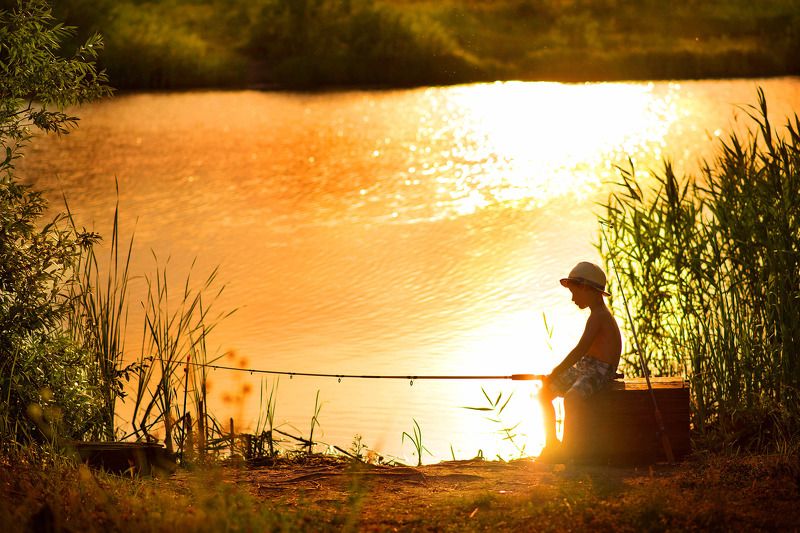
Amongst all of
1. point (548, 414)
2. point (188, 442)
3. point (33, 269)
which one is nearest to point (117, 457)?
point (188, 442)

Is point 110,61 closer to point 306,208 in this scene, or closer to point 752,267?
point 306,208

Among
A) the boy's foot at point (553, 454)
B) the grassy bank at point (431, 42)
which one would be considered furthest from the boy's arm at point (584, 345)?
the grassy bank at point (431, 42)

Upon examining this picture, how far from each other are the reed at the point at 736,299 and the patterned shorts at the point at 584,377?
815 mm

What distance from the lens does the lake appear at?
1050 cm

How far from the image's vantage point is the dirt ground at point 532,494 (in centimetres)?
546

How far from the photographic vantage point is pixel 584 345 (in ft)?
23.0

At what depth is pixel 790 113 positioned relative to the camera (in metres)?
26.7

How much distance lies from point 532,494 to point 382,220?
43.7ft

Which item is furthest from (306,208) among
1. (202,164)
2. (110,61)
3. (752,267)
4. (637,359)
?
(110,61)

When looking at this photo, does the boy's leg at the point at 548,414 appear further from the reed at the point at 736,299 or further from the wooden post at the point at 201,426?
the wooden post at the point at 201,426

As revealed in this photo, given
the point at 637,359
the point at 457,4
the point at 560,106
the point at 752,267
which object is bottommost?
the point at 637,359

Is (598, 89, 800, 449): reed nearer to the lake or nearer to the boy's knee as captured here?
the lake

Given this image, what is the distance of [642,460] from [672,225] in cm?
286

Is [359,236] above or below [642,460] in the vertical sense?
above
